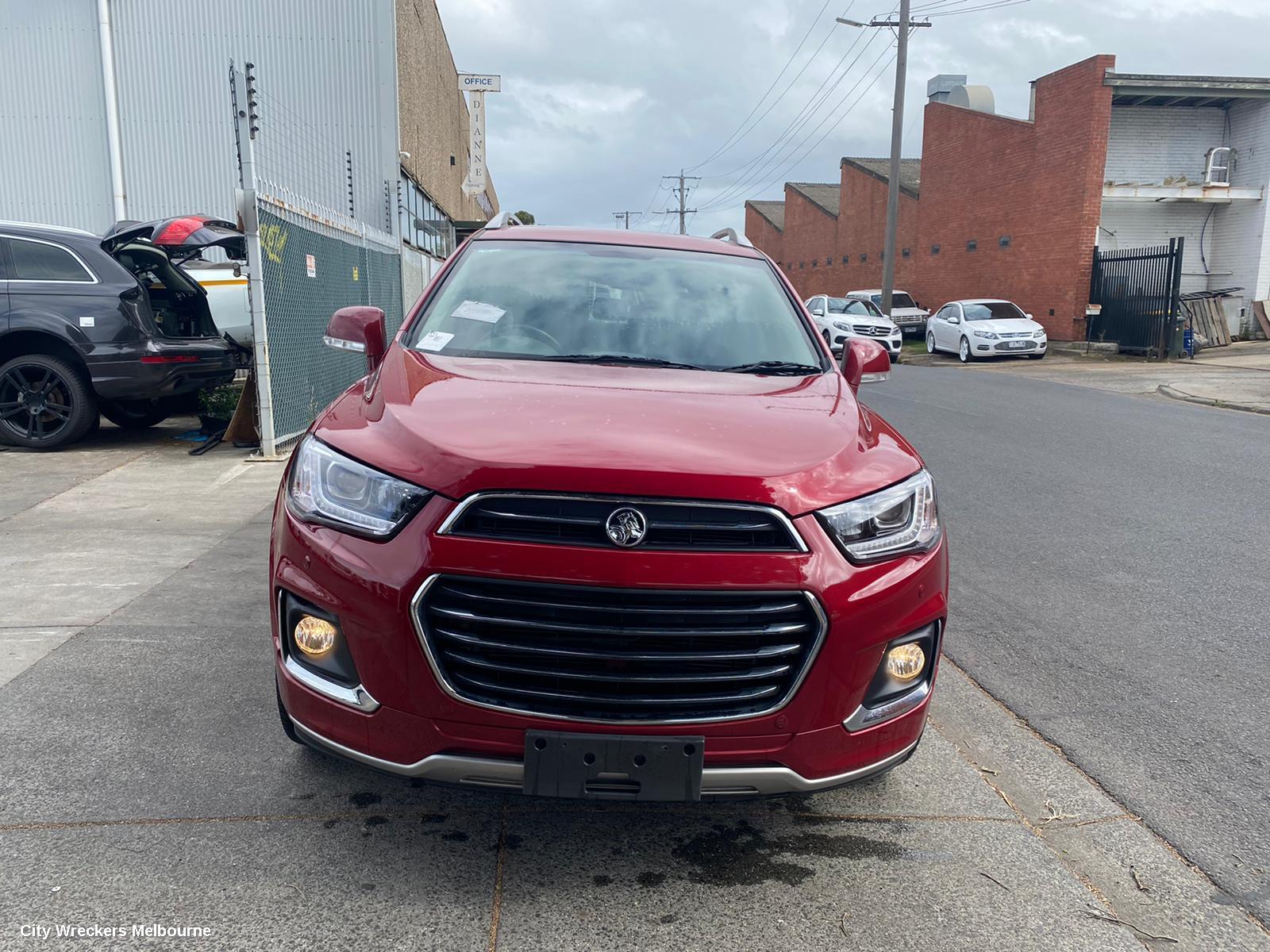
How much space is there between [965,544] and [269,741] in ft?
14.6

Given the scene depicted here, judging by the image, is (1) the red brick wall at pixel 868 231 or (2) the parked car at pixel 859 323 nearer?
(2) the parked car at pixel 859 323

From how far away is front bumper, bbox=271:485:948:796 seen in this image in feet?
7.56

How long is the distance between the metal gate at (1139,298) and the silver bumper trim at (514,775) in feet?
79.9

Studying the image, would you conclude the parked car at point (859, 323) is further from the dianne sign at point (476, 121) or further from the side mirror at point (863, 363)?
the side mirror at point (863, 363)

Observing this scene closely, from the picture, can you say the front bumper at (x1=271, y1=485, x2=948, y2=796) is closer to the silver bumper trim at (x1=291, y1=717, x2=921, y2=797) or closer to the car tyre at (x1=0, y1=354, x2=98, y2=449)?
the silver bumper trim at (x1=291, y1=717, x2=921, y2=797)

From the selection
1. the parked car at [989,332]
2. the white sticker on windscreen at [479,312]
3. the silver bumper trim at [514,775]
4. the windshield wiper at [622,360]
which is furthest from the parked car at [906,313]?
the silver bumper trim at [514,775]

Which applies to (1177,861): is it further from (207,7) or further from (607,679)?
(207,7)

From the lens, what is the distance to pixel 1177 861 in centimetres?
280

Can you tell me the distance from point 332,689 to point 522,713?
1.68ft

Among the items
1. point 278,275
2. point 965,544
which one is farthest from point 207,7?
point 965,544

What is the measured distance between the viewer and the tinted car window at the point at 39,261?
27.2ft

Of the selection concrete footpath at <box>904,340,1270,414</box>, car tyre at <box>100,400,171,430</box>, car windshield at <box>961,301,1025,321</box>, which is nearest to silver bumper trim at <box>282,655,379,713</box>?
car tyre at <box>100,400,171,430</box>

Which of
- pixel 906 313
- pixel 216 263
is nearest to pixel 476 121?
pixel 906 313

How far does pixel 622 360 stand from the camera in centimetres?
343
